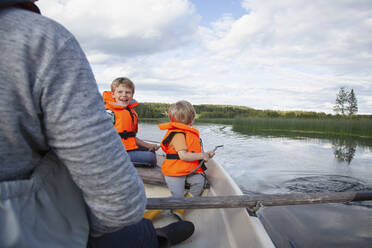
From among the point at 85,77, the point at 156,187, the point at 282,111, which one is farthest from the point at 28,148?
the point at 282,111

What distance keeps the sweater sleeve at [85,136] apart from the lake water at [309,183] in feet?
A: 9.50

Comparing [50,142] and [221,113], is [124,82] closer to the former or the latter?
[50,142]

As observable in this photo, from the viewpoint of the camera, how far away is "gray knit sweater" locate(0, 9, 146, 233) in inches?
21.1

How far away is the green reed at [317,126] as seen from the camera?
12883 millimetres

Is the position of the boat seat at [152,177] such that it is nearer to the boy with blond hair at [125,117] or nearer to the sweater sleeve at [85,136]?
the boy with blond hair at [125,117]

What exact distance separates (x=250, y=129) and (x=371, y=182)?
13.2 m

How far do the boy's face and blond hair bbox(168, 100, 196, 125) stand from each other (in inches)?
44.3

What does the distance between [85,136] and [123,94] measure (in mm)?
3113

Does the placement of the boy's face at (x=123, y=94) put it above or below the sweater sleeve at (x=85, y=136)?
above

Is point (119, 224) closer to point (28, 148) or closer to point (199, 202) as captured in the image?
point (28, 148)

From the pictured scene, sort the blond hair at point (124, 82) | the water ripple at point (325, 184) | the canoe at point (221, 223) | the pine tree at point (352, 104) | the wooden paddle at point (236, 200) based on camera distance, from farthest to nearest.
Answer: the pine tree at point (352, 104)
the water ripple at point (325, 184)
the blond hair at point (124, 82)
the wooden paddle at point (236, 200)
the canoe at point (221, 223)

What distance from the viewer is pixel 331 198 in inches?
88.8

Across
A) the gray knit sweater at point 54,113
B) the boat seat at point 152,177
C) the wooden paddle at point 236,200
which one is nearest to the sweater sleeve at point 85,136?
the gray knit sweater at point 54,113

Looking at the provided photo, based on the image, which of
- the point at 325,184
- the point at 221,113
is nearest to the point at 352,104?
the point at 221,113
